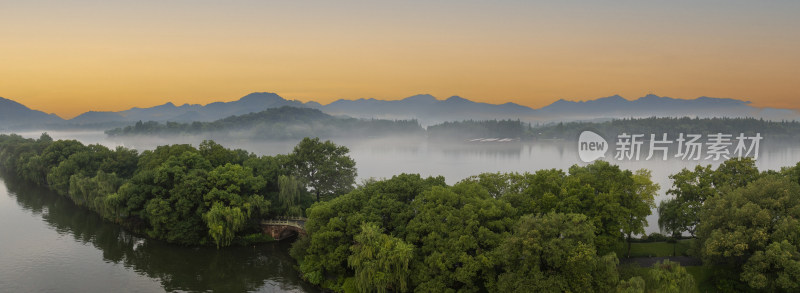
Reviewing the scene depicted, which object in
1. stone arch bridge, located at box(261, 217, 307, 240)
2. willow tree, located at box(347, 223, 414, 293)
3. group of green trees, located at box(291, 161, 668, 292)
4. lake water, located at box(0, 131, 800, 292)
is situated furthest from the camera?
stone arch bridge, located at box(261, 217, 307, 240)

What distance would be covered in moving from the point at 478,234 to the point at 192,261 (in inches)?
838

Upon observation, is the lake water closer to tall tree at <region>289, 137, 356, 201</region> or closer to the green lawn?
tall tree at <region>289, 137, 356, 201</region>

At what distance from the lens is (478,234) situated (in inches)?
858

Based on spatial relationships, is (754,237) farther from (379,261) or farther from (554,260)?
(379,261)

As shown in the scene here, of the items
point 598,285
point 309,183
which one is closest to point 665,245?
point 598,285

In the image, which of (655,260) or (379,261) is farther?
(655,260)

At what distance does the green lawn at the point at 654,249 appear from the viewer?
26.8m

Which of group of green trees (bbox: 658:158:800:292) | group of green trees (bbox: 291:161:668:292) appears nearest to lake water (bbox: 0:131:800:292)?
group of green trees (bbox: 291:161:668:292)

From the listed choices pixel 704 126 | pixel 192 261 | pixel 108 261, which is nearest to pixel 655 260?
pixel 192 261

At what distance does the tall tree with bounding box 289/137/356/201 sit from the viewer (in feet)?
131

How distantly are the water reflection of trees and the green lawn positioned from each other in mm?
19440

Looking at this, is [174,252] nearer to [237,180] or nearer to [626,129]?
[237,180]

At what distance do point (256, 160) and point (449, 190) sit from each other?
870 inches

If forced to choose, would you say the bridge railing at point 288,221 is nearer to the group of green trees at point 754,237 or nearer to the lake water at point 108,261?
the lake water at point 108,261
